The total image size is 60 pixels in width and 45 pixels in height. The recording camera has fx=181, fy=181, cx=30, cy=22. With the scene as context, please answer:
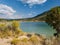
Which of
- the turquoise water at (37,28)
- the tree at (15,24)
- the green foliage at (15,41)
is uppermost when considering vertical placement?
the tree at (15,24)

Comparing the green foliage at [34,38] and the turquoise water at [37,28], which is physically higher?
the turquoise water at [37,28]

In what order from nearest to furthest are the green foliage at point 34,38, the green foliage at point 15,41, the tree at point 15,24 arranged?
the green foliage at point 15,41 < the green foliage at point 34,38 < the tree at point 15,24

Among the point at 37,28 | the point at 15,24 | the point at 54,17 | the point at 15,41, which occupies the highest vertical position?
the point at 54,17

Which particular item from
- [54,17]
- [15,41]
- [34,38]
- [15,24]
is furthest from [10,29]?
[54,17]

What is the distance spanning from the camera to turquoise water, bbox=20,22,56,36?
6.32 m

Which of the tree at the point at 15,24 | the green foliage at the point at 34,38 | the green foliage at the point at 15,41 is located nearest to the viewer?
the green foliage at the point at 15,41

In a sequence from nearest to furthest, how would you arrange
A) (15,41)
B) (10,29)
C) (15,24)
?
(15,41) < (15,24) < (10,29)

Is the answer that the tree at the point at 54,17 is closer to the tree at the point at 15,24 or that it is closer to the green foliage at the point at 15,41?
the tree at the point at 15,24

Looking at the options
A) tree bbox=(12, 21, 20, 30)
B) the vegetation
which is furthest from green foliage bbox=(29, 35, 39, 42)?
tree bbox=(12, 21, 20, 30)

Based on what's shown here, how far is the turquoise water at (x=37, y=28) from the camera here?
6.32 m

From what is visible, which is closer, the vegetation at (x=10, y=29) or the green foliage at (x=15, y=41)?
the green foliage at (x=15, y=41)

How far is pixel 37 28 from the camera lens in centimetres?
637

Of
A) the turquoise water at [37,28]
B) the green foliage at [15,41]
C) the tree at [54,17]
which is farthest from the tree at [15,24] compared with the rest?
the tree at [54,17]

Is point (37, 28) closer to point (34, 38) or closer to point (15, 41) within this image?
point (34, 38)
